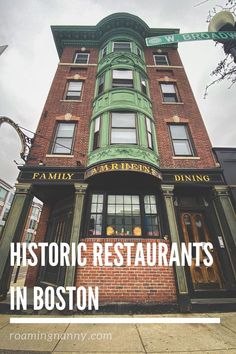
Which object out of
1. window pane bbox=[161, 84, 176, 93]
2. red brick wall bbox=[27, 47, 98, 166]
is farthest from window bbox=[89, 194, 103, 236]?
window pane bbox=[161, 84, 176, 93]

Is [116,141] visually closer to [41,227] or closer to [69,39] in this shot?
[41,227]

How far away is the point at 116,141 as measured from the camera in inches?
305

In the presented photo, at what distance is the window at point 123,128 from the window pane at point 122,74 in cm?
276

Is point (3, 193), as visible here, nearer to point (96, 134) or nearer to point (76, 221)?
point (96, 134)

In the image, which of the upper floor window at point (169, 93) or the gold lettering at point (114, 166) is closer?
the gold lettering at point (114, 166)

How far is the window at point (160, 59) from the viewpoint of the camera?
483 inches

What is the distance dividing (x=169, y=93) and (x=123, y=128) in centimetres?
470

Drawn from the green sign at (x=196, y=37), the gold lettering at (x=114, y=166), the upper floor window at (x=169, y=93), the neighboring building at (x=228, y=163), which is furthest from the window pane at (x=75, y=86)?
the neighboring building at (x=228, y=163)

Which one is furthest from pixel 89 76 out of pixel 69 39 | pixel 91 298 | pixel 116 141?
pixel 91 298

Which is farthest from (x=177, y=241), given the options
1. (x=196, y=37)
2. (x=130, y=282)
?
(x=196, y=37)

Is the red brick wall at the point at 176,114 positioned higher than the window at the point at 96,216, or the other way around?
the red brick wall at the point at 176,114

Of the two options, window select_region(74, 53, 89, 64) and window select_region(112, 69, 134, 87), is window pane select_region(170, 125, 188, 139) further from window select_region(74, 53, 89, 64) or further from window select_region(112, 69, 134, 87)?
window select_region(74, 53, 89, 64)

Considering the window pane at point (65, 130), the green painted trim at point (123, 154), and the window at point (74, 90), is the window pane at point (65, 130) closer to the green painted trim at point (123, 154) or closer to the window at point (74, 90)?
the window at point (74, 90)

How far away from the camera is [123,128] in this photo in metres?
8.07
